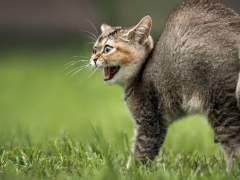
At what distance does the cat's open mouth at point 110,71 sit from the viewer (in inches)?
173

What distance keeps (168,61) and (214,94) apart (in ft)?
2.02

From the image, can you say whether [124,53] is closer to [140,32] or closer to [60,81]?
[140,32]

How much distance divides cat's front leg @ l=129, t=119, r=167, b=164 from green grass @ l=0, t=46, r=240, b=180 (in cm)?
11

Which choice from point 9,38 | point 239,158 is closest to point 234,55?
point 239,158

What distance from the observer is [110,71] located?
4.44m

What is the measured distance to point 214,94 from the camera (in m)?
3.40

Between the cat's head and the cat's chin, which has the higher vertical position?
the cat's head

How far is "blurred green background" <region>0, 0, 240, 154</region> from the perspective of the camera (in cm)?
552

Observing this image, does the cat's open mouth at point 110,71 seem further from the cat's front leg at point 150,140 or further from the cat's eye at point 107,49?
the cat's front leg at point 150,140

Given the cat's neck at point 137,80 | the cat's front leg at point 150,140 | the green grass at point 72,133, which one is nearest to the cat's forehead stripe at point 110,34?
the cat's neck at point 137,80

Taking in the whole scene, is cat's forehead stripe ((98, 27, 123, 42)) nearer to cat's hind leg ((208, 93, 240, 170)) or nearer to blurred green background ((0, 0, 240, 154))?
blurred green background ((0, 0, 240, 154))

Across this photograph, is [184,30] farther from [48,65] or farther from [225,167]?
[48,65]

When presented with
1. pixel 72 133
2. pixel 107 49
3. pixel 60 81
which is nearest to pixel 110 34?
pixel 107 49

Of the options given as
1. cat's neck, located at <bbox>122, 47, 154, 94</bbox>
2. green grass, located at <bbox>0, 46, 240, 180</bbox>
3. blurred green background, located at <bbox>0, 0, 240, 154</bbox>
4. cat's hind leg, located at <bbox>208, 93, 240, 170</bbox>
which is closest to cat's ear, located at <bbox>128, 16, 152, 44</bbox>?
cat's neck, located at <bbox>122, 47, 154, 94</bbox>
